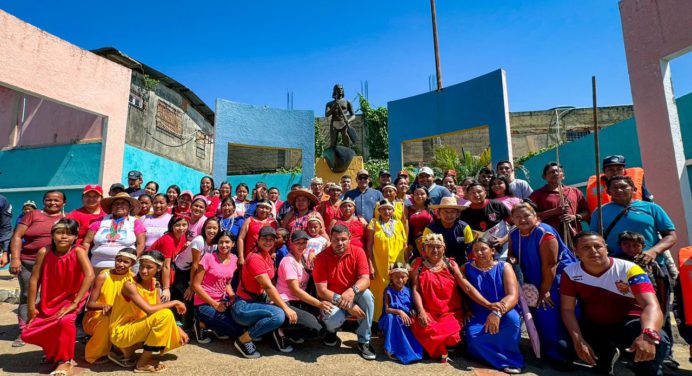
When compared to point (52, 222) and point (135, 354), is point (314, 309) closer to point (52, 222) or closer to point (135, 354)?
point (135, 354)

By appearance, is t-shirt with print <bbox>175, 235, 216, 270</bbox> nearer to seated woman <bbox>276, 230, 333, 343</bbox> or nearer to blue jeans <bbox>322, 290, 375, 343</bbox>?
seated woman <bbox>276, 230, 333, 343</bbox>

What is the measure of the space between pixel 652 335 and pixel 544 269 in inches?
35.8

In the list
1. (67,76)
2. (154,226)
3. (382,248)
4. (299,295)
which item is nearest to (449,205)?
(382,248)

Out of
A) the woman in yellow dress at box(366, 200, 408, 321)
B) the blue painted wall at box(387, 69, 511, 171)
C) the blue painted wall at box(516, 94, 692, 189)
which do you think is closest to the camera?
the woman in yellow dress at box(366, 200, 408, 321)

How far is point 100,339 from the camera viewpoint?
3.21 m

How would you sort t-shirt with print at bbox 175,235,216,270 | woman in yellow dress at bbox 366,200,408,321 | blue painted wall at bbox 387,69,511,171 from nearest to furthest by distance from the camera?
t-shirt with print at bbox 175,235,216,270, woman in yellow dress at bbox 366,200,408,321, blue painted wall at bbox 387,69,511,171

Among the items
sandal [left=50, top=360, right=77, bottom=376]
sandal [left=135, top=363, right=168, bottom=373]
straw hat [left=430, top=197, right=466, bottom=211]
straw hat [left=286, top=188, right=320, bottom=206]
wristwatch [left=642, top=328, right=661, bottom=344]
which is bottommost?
sandal [left=135, top=363, right=168, bottom=373]

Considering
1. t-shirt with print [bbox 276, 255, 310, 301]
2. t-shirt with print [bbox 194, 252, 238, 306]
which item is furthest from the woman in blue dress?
t-shirt with print [bbox 194, 252, 238, 306]

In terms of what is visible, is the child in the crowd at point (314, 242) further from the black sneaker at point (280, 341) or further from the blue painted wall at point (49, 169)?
the blue painted wall at point (49, 169)

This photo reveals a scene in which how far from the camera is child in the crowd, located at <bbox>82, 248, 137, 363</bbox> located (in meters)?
3.22

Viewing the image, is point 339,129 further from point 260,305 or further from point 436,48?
point 436,48

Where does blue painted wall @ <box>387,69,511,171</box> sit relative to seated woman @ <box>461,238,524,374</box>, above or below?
above

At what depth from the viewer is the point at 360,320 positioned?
11.8 feet

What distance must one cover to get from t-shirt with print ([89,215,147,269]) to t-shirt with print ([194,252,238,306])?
852mm
